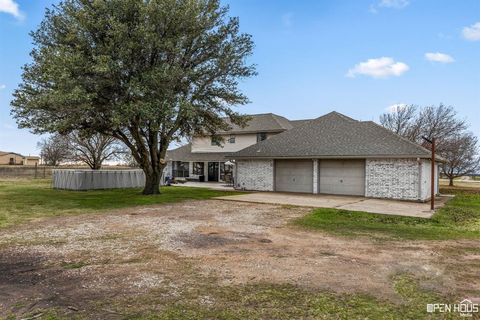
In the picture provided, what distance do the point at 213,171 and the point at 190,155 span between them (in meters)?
2.86

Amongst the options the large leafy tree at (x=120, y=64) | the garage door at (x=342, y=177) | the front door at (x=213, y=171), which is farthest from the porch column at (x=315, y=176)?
the front door at (x=213, y=171)

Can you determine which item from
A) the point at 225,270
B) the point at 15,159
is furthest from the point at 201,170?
the point at 15,159

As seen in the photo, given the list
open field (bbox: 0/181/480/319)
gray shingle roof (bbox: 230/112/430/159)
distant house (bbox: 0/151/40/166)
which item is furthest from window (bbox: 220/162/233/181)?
distant house (bbox: 0/151/40/166)

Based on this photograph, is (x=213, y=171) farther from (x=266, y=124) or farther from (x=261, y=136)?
(x=266, y=124)

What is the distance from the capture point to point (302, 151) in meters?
20.6

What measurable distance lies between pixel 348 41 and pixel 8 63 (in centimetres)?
1876

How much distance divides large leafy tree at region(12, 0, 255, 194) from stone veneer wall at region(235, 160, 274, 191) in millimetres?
6719

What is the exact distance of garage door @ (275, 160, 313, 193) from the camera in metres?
20.9

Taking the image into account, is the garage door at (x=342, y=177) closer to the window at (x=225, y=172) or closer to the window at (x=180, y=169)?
the window at (x=225, y=172)

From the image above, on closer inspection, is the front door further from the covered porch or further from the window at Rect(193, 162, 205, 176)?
the window at Rect(193, 162, 205, 176)

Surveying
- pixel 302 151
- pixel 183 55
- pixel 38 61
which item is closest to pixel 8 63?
pixel 38 61

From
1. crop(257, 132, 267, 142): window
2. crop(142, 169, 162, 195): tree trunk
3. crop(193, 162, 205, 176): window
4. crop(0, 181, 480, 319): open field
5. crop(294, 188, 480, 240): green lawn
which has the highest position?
crop(257, 132, 267, 142): window

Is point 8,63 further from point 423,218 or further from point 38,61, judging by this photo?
point 423,218

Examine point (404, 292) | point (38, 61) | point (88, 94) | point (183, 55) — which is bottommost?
point (404, 292)
